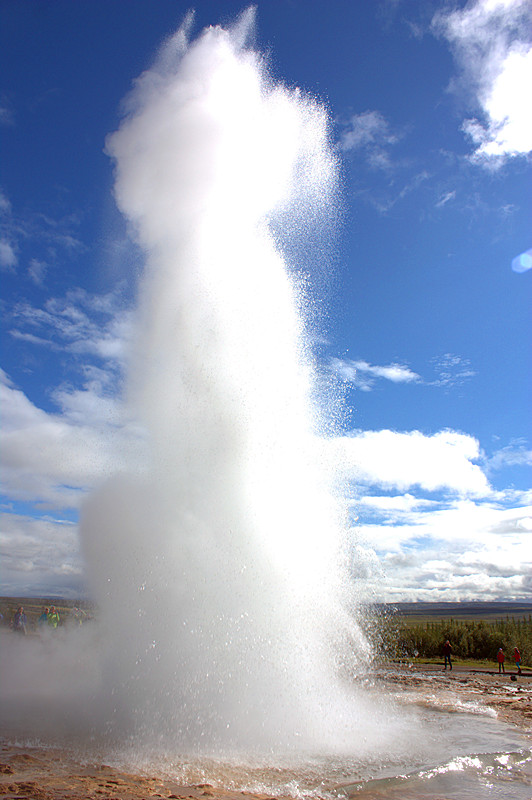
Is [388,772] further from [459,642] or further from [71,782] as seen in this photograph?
[459,642]

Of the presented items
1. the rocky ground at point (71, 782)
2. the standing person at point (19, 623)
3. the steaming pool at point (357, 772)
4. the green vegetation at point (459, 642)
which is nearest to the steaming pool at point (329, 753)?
the steaming pool at point (357, 772)

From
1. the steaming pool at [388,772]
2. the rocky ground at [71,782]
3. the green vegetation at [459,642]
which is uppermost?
the rocky ground at [71,782]

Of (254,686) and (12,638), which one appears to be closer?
(254,686)

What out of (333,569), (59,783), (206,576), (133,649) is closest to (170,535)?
(206,576)

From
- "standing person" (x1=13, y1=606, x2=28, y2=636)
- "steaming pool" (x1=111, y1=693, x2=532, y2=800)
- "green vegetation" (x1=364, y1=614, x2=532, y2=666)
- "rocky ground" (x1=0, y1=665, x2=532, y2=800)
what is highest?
"standing person" (x1=13, y1=606, x2=28, y2=636)

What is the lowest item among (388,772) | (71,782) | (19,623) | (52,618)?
(388,772)

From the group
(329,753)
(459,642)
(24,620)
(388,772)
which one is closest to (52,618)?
(24,620)

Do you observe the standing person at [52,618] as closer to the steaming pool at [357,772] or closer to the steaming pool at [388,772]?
the steaming pool at [357,772]

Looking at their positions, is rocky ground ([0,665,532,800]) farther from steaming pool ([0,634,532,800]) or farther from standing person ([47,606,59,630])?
standing person ([47,606,59,630])

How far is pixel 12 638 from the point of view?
19797 millimetres

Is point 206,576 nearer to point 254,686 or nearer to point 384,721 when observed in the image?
point 254,686

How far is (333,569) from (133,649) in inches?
222

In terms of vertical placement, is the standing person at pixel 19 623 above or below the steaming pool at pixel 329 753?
above

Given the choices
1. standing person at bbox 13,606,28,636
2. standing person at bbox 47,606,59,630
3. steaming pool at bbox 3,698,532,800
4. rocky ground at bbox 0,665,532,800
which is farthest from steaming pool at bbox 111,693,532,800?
standing person at bbox 47,606,59,630
